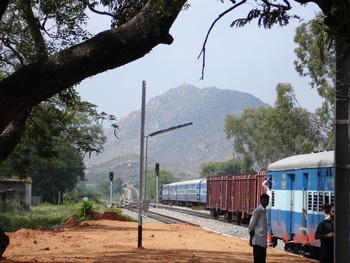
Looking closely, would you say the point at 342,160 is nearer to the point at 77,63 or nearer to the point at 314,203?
the point at 77,63

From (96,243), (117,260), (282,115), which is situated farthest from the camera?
(282,115)

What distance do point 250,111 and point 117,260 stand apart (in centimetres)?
7309

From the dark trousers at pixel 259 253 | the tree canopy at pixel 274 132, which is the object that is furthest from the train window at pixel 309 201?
the tree canopy at pixel 274 132

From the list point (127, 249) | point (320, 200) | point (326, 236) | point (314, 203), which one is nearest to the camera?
point (326, 236)

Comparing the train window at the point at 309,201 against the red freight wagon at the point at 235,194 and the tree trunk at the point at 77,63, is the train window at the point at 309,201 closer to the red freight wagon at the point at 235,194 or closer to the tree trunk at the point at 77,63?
the tree trunk at the point at 77,63

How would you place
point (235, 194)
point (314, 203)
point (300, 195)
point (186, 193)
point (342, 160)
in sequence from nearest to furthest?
point (342, 160), point (314, 203), point (300, 195), point (235, 194), point (186, 193)

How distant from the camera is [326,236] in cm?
1341

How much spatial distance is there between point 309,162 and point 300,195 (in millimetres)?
1167

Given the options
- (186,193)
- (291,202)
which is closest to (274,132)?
(186,193)

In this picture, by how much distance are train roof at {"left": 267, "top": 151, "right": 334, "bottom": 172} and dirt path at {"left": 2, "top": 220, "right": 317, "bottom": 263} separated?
253 centimetres

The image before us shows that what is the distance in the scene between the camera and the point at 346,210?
9.18 m

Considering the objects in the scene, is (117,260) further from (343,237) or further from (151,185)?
(151,185)

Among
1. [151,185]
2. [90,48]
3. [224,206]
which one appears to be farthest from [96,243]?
[151,185]

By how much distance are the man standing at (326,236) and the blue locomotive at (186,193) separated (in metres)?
49.2
